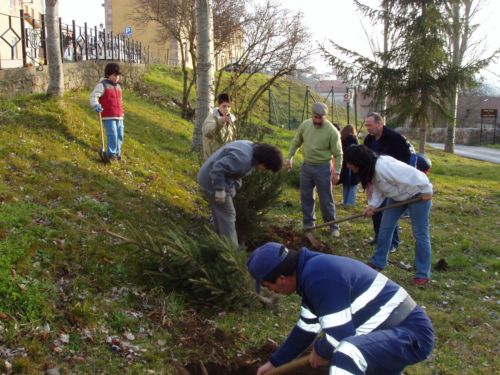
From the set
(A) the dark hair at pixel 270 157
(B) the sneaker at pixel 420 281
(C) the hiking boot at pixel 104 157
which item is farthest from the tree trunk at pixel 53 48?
(B) the sneaker at pixel 420 281

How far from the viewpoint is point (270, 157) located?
201 inches

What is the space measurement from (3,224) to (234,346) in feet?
8.71

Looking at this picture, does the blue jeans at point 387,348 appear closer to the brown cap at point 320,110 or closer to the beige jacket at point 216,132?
the beige jacket at point 216,132

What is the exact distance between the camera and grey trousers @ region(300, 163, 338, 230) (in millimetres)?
7844

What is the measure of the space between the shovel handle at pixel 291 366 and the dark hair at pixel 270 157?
7.55 feet

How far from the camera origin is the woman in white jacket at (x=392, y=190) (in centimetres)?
554

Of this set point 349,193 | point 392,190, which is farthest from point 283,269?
point 349,193

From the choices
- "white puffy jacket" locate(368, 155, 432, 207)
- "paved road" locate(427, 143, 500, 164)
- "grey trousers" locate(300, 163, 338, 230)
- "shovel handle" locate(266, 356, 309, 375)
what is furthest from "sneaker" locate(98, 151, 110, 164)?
"paved road" locate(427, 143, 500, 164)

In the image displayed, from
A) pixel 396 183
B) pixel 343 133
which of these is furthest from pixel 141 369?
pixel 343 133

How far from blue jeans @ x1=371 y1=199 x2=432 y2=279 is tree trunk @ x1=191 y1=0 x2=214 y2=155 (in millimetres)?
4665

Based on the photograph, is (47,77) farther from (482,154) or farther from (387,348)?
(482,154)

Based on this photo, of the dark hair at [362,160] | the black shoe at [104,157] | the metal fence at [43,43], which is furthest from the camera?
the metal fence at [43,43]

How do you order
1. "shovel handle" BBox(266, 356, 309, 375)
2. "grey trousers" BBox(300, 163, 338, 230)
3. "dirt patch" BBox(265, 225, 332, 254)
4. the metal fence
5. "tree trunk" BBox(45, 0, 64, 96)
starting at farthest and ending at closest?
the metal fence → "tree trunk" BBox(45, 0, 64, 96) → "grey trousers" BBox(300, 163, 338, 230) → "dirt patch" BBox(265, 225, 332, 254) → "shovel handle" BBox(266, 356, 309, 375)

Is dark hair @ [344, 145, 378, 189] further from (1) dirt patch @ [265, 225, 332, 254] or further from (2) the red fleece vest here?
(2) the red fleece vest
